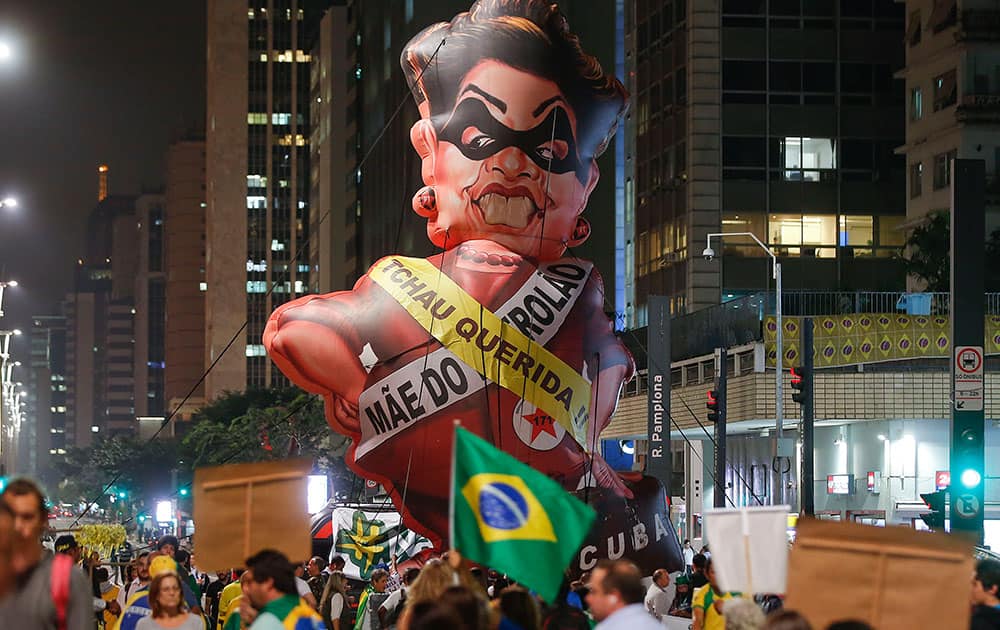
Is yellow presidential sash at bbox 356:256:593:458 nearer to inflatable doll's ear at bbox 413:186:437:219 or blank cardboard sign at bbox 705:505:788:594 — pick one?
inflatable doll's ear at bbox 413:186:437:219

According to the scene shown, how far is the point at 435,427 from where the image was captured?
24031 mm

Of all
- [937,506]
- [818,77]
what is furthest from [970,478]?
[818,77]

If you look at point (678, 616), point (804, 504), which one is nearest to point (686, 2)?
point (804, 504)

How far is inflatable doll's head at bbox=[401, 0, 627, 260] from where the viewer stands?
2480 centimetres

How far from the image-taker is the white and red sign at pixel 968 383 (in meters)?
24.0

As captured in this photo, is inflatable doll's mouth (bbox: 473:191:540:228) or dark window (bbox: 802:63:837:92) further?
dark window (bbox: 802:63:837:92)

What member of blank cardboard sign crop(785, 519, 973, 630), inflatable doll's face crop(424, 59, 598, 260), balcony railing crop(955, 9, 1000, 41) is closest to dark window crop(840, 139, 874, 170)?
balcony railing crop(955, 9, 1000, 41)

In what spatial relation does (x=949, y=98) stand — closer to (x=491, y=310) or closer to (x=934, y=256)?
(x=934, y=256)

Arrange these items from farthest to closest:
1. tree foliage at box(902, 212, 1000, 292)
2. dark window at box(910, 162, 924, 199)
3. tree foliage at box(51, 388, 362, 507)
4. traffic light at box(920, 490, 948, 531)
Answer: tree foliage at box(51, 388, 362, 507)
dark window at box(910, 162, 924, 199)
tree foliage at box(902, 212, 1000, 292)
traffic light at box(920, 490, 948, 531)

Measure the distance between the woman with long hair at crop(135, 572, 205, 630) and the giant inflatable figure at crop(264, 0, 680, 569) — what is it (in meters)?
12.4

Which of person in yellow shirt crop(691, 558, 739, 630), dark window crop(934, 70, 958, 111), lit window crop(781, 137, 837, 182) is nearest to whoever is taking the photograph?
person in yellow shirt crop(691, 558, 739, 630)

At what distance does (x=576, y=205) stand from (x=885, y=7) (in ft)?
159

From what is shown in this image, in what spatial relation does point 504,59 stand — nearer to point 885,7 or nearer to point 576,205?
point 576,205

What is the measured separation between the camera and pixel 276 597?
970 cm
